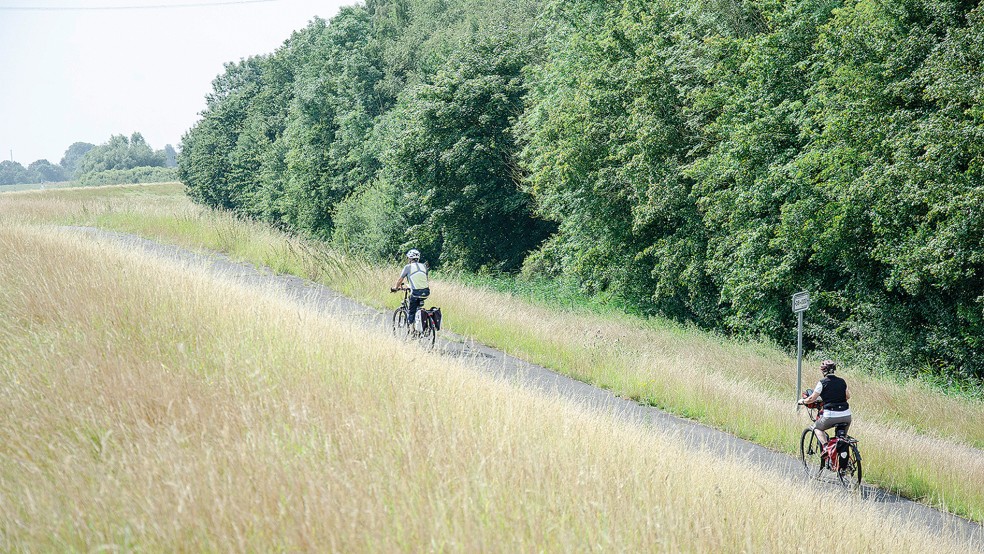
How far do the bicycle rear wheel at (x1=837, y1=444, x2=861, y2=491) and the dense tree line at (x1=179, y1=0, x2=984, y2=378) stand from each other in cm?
1012

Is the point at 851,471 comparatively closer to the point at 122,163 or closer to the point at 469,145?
the point at 469,145

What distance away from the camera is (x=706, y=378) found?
14.6 meters

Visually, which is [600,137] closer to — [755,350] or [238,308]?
[755,350]

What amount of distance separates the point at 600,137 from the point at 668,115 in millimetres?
3664

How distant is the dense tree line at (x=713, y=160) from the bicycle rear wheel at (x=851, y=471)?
10123 millimetres

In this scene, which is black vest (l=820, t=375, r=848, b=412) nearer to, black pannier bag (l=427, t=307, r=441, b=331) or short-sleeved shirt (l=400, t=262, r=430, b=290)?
black pannier bag (l=427, t=307, r=441, b=331)

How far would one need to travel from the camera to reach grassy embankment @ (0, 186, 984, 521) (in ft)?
37.3

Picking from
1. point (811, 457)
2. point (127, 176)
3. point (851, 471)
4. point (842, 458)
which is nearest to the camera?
point (842, 458)

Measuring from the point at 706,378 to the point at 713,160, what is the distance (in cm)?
1288

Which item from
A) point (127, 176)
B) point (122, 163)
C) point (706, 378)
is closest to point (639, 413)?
point (706, 378)

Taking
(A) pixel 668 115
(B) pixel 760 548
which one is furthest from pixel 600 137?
(B) pixel 760 548

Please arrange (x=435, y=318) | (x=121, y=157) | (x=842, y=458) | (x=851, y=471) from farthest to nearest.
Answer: (x=121, y=157)
(x=435, y=318)
(x=851, y=471)
(x=842, y=458)

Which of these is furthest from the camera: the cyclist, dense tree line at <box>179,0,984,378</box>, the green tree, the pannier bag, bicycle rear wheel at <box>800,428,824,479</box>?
the green tree

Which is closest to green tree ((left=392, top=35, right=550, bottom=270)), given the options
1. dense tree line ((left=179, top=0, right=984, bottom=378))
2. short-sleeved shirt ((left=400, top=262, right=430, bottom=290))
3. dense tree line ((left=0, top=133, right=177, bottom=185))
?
dense tree line ((left=179, top=0, right=984, bottom=378))
